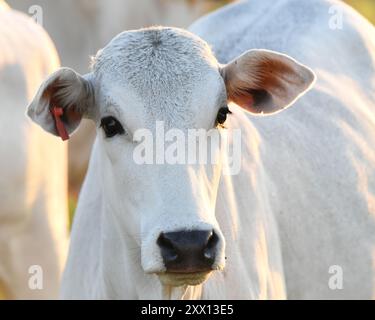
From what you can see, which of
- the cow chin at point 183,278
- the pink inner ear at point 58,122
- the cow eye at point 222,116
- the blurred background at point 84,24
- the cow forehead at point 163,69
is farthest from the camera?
the blurred background at point 84,24

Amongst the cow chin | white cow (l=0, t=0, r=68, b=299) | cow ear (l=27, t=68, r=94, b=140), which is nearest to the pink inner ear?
cow ear (l=27, t=68, r=94, b=140)

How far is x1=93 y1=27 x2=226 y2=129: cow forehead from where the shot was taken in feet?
15.7

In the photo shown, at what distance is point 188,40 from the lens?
5.05 meters

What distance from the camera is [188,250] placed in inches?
173

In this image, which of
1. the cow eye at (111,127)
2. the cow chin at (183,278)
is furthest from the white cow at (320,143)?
the cow chin at (183,278)

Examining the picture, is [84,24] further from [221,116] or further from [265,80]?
[221,116]

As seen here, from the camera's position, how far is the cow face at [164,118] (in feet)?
14.8

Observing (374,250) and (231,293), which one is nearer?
(231,293)

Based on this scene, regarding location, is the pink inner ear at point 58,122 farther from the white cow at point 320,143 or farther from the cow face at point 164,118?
the white cow at point 320,143

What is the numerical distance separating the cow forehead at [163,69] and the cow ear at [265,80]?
13 cm

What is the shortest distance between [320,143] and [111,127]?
1.62 metres
